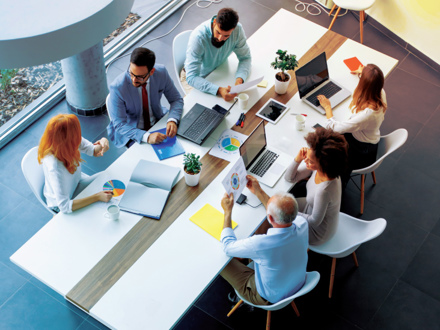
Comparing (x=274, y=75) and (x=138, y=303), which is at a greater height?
(x=274, y=75)

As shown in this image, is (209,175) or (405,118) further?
(405,118)

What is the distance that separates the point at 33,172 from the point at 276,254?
1.74 meters

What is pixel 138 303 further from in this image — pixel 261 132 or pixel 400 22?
pixel 400 22

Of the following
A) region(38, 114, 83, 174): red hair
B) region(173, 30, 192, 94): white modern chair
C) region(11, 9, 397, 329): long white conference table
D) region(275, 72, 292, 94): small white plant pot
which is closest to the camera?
region(11, 9, 397, 329): long white conference table

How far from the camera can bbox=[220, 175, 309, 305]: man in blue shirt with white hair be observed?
2832mm

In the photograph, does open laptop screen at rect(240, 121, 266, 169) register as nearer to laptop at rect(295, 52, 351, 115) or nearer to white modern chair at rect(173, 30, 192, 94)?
laptop at rect(295, 52, 351, 115)

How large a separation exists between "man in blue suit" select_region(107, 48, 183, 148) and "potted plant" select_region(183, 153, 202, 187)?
40 cm

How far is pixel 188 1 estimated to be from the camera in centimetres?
610

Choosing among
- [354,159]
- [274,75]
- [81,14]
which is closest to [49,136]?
[81,14]

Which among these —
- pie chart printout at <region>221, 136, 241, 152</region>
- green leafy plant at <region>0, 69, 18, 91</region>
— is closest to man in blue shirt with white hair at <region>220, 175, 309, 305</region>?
pie chart printout at <region>221, 136, 241, 152</region>

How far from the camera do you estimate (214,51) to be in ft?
13.4

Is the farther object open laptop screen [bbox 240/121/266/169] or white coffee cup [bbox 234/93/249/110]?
white coffee cup [bbox 234/93/249/110]

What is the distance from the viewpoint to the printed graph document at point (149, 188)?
319 centimetres

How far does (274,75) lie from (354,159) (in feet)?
3.28
